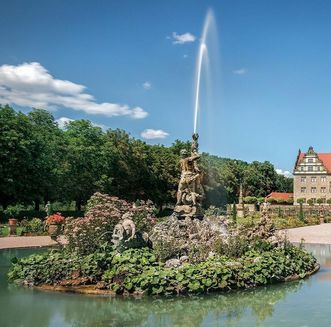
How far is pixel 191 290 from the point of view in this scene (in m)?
10.9

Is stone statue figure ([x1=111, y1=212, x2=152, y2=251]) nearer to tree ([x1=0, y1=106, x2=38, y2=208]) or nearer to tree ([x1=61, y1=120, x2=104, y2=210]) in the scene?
tree ([x1=0, y1=106, x2=38, y2=208])

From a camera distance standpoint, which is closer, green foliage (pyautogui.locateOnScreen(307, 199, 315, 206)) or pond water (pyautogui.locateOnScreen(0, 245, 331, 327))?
pond water (pyautogui.locateOnScreen(0, 245, 331, 327))

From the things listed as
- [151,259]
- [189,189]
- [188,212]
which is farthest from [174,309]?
[189,189]

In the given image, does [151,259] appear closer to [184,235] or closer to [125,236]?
[125,236]

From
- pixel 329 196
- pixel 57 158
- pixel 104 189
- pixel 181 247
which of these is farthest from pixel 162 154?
pixel 181 247

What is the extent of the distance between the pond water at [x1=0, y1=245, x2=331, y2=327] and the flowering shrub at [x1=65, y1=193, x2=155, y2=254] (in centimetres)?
190

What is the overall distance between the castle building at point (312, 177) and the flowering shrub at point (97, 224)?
68.6m

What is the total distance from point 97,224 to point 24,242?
10.8 metres

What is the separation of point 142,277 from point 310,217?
115ft

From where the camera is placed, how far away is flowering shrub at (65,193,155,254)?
13.0 meters

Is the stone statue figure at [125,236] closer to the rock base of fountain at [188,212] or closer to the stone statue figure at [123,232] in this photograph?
the stone statue figure at [123,232]

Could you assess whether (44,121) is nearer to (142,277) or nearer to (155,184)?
(155,184)

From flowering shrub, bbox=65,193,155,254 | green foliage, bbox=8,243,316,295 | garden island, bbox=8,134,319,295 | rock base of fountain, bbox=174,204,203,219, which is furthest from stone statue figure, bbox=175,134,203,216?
green foliage, bbox=8,243,316,295

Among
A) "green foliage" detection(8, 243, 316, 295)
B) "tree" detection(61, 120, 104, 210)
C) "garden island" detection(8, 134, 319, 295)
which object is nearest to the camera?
"green foliage" detection(8, 243, 316, 295)
